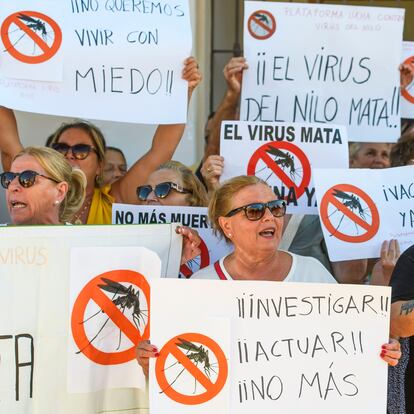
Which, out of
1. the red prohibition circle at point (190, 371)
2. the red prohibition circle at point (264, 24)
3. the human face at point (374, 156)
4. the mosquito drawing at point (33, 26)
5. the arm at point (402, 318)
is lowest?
the red prohibition circle at point (190, 371)

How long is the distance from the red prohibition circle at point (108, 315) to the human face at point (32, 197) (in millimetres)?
421

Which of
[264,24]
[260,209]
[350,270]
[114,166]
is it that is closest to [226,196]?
[260,209]

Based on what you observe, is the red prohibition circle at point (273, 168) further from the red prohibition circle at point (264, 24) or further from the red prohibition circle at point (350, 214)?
the red prohibition circle at point (264, 24)

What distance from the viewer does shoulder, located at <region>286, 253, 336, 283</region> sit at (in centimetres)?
291

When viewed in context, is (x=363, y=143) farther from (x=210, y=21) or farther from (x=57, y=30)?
(x=210, y=21)

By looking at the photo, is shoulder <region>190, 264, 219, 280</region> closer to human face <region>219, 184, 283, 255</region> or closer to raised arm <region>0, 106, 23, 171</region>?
human face <region>219, 184, 283, 255</region>

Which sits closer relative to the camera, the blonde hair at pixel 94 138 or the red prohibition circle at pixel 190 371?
the red prohibition circle at pixel 190 371

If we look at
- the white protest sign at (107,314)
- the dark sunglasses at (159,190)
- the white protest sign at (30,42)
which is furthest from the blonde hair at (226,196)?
the white protest sign at (30,42)

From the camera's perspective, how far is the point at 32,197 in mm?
3078

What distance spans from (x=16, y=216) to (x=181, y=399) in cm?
100

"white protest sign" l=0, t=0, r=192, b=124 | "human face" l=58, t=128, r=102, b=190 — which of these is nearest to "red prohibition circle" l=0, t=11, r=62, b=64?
"white protest sign" l=0, t=0, r=192, b=124

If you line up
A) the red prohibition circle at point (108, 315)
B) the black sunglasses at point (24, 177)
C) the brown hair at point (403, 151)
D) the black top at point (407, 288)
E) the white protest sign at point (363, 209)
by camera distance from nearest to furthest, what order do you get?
1. the black top at point (407, 288)
2. the red prohibition circle at point (108, 315)
3. the black sunglasses at point (24, 177)
4. the white protest sign at point (363, 209)
5. the brown hair at point (403, 151)

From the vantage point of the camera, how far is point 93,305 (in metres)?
2.85

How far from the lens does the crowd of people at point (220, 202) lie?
2881 mm
